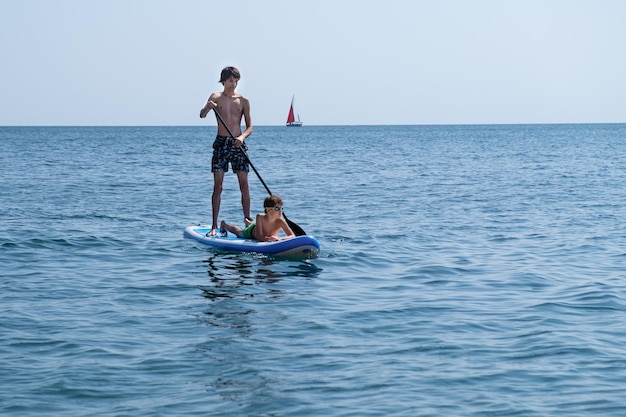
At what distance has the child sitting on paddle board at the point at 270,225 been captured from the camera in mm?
13239

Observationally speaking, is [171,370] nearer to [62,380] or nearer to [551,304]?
[62,380]

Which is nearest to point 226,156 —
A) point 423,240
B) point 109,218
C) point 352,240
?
point 352,240

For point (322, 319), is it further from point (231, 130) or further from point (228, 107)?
point (228, 107)

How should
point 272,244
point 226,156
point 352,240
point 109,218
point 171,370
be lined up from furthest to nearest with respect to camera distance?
point 109,218, point 352,240, point 226,156, point 272,244, point 171,370

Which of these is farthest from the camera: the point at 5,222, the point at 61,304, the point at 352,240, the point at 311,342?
the point at 5,222

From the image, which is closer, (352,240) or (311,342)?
(311,342)

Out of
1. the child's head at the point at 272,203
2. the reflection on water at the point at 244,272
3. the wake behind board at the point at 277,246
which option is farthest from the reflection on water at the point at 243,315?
the child's head at the point at 272,203

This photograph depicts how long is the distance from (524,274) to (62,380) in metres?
7.10

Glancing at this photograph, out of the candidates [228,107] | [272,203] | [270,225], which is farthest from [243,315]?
[228,107]

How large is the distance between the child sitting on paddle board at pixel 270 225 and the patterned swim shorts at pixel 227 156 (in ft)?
3.23

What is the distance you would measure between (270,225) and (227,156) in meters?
1.45

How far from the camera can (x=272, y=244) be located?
13156 mm

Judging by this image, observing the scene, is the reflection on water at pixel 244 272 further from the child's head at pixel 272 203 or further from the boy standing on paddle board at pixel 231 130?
the boy standing on paddle board at pixel 231 130

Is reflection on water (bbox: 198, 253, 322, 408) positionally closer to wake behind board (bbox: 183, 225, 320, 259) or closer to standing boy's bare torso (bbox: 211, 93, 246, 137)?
wake behind board (bbox: 183, 225, 320, 259)
